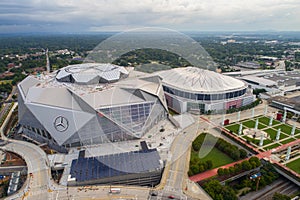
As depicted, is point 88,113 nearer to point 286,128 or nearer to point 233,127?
point 233,127

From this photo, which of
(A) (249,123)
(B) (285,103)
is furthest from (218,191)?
(B) (285,103)

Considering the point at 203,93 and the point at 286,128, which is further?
the point at 203,93

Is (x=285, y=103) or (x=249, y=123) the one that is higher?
Result: (x=285, y=103)

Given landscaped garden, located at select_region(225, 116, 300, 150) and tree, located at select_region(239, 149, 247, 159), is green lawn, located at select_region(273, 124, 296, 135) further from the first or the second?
tree, located at select_region(239, 149, 247, 159)

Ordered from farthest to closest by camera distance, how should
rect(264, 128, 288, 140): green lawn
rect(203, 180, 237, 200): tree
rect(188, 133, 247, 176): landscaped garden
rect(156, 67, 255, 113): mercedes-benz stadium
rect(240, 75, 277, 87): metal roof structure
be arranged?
rect(240, 75, 277, 87): metal roof structure < rect(156, 67, 255, 113): mercedes-benz stadium < rect(264, 128, 288, 140): green lawn < rect(188, 133, 247, 176): landscaped garden < rect(203, 180, 237, 200): tree

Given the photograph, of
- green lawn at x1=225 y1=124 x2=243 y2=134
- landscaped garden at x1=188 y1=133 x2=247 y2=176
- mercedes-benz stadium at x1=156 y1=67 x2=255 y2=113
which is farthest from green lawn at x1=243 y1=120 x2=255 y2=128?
landscaped garden at x1=188 y1=133 x2=247 y2=176

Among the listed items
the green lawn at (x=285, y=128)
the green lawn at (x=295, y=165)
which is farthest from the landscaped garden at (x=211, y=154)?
the green lawn at (x=285, y=128)

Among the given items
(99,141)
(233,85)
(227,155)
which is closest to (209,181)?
(227,155)
